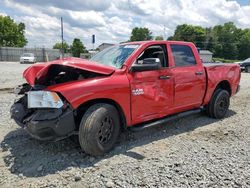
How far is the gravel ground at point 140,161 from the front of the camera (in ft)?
11.1

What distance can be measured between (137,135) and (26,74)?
2.27 m

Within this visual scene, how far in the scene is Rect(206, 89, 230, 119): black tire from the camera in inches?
245

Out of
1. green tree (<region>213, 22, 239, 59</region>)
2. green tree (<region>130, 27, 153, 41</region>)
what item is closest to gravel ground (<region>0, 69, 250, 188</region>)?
green tree (<region>130, 27, 153, 41</region>)

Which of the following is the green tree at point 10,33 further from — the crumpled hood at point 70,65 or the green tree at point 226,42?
the crumpled hood at point 70,65

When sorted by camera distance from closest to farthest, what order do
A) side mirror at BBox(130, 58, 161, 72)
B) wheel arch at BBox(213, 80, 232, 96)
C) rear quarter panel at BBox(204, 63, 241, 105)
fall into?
side mirror at BBox(130, 58, 161, 72) < rear quarter panel at BBox(204, 63, 241, 105) < wheel arch at BBox(213, 80, 232, 96)

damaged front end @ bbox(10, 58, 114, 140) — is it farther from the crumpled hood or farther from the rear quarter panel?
the rear quarter panel

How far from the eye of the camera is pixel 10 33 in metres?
66.1

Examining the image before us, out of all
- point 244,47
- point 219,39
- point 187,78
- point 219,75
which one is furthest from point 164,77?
point 244,47

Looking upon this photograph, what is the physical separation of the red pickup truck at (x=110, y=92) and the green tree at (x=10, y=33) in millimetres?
68203

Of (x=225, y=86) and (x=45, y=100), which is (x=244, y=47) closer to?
(x=225, y=86)

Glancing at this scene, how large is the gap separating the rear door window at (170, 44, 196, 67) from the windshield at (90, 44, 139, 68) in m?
0.91

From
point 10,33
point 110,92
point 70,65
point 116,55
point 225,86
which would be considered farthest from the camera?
point 10,33

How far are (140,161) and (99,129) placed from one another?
2.51 feet

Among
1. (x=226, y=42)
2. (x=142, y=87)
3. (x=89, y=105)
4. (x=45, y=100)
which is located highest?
(x=226, y=42)
